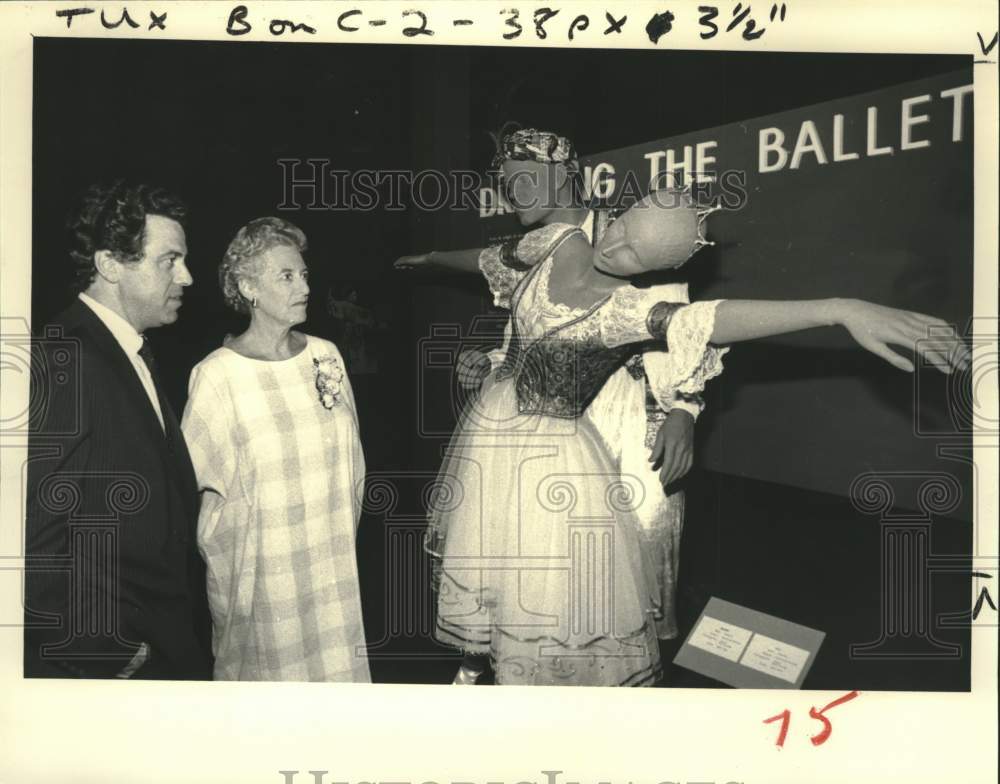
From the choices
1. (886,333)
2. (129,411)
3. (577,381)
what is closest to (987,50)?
(886,333)

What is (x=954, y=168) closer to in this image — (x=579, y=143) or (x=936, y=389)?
(x=936, y=389)

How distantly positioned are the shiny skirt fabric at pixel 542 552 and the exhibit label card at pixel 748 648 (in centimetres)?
11

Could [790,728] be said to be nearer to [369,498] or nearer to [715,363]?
[715,363]

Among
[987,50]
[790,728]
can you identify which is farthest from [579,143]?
[790,728]

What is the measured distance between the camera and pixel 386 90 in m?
2.26

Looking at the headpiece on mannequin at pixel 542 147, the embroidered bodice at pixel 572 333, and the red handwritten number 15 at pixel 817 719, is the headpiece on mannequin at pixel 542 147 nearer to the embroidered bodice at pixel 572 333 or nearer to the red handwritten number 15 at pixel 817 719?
the embroidered bodice at pixel 572 333

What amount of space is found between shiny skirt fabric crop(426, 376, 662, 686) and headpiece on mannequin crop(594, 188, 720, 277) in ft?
1.21

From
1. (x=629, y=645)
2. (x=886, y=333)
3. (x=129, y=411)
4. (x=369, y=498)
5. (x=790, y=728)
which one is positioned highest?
(x=886, y=333)

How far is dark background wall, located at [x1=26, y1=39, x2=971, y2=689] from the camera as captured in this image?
7.35ft

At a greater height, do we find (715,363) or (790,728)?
(715,363)

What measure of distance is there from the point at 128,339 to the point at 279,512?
0.53 metres

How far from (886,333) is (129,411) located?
5.65 feet

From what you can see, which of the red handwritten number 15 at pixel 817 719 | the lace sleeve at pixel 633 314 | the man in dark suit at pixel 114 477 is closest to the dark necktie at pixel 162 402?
the man in dark suit at pixel 114 477

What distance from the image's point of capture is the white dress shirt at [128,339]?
2.27 meters
